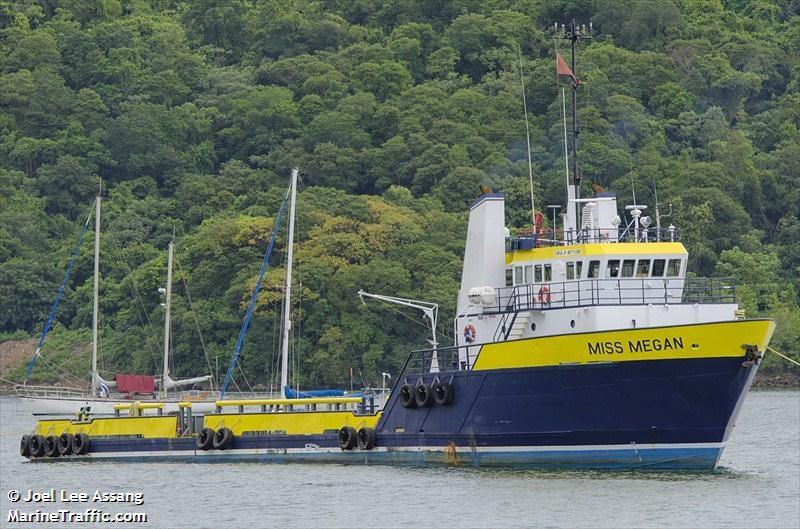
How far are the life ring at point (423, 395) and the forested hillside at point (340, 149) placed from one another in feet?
142

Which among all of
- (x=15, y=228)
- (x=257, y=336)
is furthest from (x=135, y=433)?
(x=15, y=228)

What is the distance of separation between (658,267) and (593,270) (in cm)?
169

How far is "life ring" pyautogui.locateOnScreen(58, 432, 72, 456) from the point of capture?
52.7 m

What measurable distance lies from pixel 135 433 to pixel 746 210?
76.3 m

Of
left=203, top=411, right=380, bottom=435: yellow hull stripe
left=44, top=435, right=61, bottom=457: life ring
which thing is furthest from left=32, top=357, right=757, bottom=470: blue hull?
left=44, top=435, right=61, bottom=457: life ring

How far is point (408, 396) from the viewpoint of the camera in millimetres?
46000

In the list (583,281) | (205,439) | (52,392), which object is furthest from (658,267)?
(52,392)

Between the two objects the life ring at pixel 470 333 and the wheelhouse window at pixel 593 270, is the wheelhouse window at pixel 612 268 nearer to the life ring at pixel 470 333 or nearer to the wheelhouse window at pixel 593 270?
the wheelhouse window at pixel 593 270

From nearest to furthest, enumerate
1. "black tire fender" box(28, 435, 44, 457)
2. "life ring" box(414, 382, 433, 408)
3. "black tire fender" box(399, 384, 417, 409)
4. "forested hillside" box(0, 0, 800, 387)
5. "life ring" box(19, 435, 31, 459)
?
1. "life ring" box(414, 382, 433, 408)
2. "black tire fender" box(399, 384, 417, 409)
3. "black tire fender" box(28, 435, 44, 457)
4. "life ring" box(19, 435, 31, 459)
5. "forested hillside" box(0, 0, 800, 387)

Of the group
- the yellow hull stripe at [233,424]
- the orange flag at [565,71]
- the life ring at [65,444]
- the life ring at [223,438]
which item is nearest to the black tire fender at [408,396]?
the yellow hull stripe at [233,424]

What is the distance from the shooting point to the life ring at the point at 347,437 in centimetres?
4722

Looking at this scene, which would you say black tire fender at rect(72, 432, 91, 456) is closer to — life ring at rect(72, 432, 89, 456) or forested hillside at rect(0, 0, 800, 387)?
life ring at rect(72, 432, 89, 456)

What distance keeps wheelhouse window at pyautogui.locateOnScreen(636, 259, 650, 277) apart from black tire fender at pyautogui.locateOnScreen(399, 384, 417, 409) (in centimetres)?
644

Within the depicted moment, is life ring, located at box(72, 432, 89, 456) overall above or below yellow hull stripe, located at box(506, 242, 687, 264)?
below
